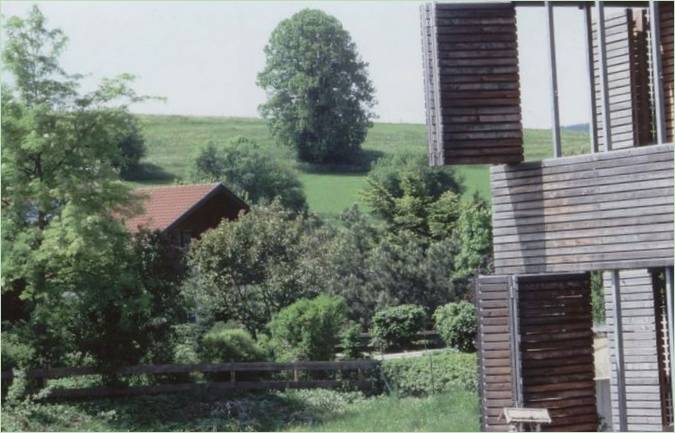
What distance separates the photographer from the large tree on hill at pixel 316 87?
5594 cm

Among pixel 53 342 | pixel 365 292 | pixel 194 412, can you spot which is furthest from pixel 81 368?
pixel 365 292

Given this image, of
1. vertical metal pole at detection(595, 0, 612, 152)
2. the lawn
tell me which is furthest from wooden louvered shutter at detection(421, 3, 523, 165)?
the lawn

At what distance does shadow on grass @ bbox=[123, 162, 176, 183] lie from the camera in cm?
5328

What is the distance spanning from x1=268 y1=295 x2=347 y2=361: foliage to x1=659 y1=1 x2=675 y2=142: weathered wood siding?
45.2 feet

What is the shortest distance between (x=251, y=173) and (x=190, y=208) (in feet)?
44.6

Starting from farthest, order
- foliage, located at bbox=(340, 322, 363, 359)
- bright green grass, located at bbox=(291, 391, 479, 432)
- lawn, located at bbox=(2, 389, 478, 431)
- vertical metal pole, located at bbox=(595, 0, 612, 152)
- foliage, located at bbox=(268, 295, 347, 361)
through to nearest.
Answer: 1. foliage, located at bbox=(340, 322, 363, 359)
2. foliage, located at bbox=(268, 295, 347, 361)
3. lawn, located at bbox=(2, 389, 478, 431)
4. bright green grass, located at bbox=(291, 391, 479, 432)
5. vertical metal pole, located at bbox=(595, 0, 612, 152)

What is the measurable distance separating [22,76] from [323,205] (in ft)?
91.0

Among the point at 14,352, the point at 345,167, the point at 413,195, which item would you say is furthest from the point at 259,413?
the point at 345,167

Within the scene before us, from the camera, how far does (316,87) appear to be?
56.3 meters

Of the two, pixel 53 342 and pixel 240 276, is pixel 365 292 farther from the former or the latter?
pixel 53 342

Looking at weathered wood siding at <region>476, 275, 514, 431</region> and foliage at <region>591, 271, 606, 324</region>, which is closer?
weathered wood siding at <region>476, 275, 514, 431</region>

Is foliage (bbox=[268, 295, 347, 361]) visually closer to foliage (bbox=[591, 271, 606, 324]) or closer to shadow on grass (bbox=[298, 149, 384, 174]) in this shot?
foliage (bbox=[591, 271, 606, 324])

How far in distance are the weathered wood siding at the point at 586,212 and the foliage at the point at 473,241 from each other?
1873 cm

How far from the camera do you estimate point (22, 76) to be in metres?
22.0
